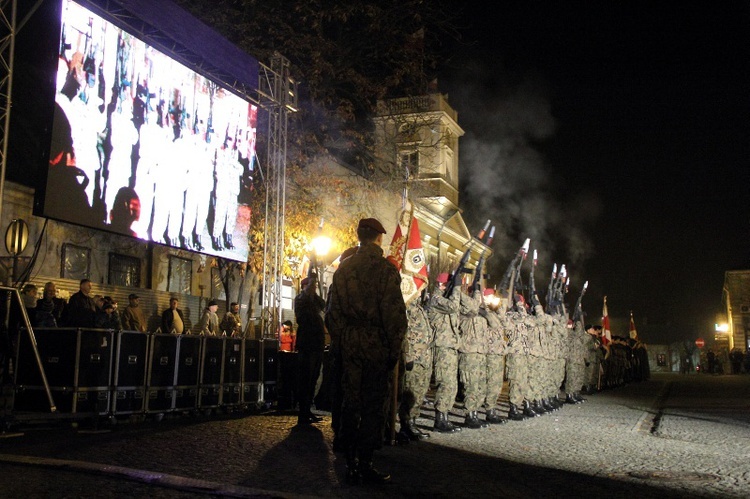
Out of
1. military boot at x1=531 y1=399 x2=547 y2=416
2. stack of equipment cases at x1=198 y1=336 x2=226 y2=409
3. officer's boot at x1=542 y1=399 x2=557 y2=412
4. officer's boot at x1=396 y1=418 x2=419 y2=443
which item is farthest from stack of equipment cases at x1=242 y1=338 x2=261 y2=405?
officer's boot at x1=542 y1=399 x2=557 y2=412

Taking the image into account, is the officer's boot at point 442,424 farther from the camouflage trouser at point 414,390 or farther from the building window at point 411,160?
the building window at point 411,160

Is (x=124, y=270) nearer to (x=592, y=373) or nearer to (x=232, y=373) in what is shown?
(x=232, y=373)

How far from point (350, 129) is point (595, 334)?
9.53 meters

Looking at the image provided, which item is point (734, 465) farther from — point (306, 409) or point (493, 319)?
point (306, 409)

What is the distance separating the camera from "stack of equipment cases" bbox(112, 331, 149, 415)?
29.4ft

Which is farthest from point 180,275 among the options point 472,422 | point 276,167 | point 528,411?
point 472,422

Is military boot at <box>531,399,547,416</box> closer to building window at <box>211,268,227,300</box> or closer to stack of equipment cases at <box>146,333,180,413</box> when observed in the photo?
stack of equipment cases at <box>146,333,180,413</box>

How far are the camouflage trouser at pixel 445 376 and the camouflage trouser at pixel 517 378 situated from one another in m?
2.89

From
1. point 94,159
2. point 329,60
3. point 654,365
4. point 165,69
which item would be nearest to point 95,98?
point 94,159

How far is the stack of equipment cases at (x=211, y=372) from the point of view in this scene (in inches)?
411

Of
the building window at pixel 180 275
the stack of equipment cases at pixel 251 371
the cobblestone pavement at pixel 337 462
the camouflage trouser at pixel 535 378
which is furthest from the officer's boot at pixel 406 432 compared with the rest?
the building window at pixel 180 275

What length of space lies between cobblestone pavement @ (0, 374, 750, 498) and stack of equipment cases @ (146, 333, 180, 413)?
29cm

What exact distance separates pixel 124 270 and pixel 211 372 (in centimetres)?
881

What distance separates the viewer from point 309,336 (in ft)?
32.7
